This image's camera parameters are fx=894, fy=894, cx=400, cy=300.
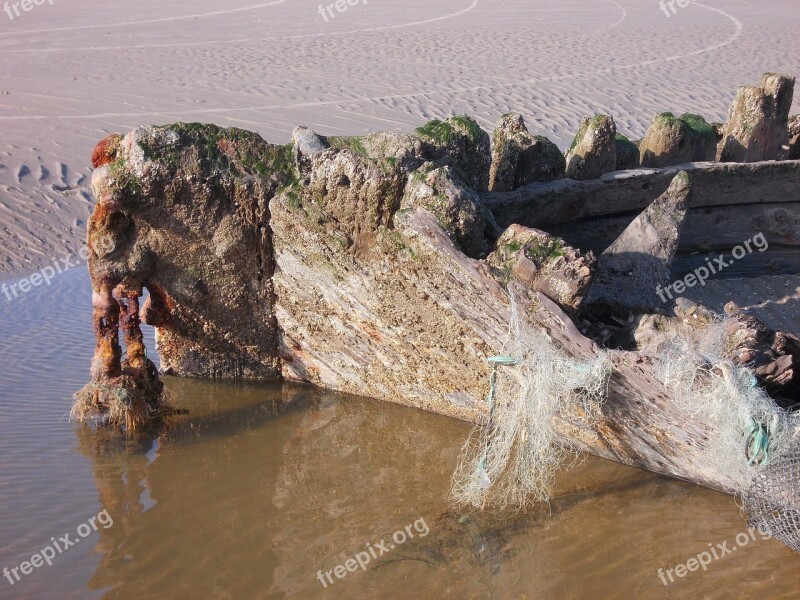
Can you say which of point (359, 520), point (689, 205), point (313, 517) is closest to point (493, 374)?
point (359, 520)

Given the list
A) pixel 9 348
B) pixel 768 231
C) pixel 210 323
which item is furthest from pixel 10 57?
pixel 768 231

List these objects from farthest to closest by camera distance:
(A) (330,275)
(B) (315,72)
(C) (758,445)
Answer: (B) (315,72) → (A) (330,275) → (C) (758,445)

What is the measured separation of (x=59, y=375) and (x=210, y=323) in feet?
4.90

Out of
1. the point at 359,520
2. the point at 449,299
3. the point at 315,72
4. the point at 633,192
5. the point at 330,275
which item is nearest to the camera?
the point at 359,520

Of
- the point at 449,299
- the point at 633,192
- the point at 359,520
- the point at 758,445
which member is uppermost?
the point at 449,299

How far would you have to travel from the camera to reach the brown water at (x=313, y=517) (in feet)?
14.5

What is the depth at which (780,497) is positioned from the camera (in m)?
4.32

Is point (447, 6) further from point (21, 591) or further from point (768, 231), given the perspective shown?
point (21, 591)

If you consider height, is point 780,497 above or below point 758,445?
below

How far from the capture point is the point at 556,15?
1006 inches

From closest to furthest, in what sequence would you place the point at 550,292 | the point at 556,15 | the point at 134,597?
1. the point at 134,597
2. the point at 550,292
3. the point at 556,15

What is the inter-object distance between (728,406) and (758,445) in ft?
0.75

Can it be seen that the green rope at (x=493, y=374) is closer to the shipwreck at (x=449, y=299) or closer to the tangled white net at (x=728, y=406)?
the shipwreck at (x=449, y=299)

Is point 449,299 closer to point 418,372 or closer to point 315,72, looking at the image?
point 418,372
